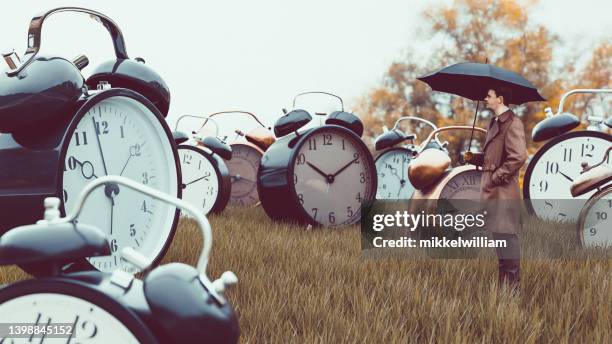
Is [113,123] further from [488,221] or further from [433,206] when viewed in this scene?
[433,206]

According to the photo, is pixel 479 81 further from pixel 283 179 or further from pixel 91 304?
pixel 91 304

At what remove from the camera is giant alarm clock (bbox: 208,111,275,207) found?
7.47 m

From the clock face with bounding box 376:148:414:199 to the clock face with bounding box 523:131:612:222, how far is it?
1.53m

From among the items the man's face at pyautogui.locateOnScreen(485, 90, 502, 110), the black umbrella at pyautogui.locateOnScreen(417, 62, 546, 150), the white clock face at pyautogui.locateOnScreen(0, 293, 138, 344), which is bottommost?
the white clock face at pyautogui.locateOnScreen(0, 293, 138, 344)

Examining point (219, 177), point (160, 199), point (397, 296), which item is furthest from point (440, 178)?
point (160, 199)

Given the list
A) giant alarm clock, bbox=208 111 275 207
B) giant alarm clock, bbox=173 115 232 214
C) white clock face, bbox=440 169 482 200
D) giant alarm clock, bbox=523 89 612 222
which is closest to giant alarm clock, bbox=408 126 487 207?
white clock face, bbox=440 169 482 200

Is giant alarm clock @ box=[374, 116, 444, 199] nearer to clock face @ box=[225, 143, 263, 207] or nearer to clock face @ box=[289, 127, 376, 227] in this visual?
clock face @ box=[225, 143, 263, 207]

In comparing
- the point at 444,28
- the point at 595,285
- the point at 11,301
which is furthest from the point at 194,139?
the point at 444,28

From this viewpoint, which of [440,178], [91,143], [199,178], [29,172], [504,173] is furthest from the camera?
[199,178]

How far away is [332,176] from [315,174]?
17 centimetres

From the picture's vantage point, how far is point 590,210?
3811 mm

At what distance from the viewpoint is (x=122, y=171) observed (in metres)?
2.90

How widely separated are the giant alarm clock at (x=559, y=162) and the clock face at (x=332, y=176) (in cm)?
199

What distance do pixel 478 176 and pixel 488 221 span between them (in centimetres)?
136
